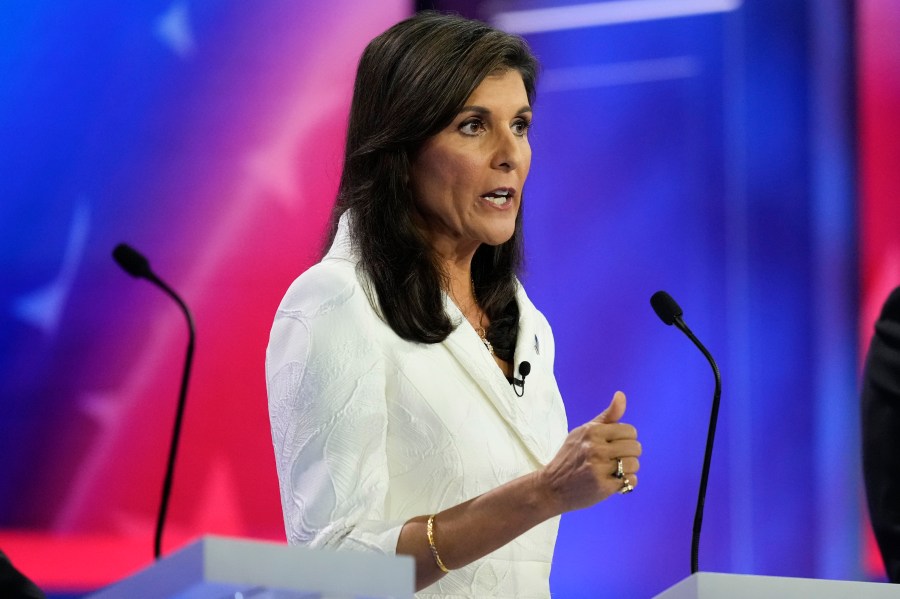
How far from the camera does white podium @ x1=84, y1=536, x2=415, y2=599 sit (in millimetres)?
1273

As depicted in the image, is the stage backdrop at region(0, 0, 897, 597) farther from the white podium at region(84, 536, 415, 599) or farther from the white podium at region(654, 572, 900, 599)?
the white podium at region(84, 536, 415, 599)

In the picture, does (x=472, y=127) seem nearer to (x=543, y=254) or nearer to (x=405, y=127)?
(x=405, y=127)

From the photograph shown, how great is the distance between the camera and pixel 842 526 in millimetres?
3527

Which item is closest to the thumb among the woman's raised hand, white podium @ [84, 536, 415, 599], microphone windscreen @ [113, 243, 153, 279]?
the woman's raised hand

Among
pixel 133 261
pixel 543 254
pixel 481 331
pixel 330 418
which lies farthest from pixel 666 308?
pixel 543 254

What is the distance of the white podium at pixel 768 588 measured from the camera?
5.12ft

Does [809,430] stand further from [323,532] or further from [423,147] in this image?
[323,532]

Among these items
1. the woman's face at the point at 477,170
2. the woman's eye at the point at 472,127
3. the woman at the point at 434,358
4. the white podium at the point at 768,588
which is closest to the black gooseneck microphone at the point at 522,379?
the woman at the point at 434,358

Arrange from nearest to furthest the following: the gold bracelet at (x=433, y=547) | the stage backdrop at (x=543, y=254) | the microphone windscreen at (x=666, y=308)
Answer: the gold bracelet at (x=433, y=547), the microphone windscreen at (x=666, y=308), the stage backdrop at (x=543, y=254)

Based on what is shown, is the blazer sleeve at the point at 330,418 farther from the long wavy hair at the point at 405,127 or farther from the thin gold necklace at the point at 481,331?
the thin gold necklace at the point at 481,331

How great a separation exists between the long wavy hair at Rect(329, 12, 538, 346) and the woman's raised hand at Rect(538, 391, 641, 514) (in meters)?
0.43

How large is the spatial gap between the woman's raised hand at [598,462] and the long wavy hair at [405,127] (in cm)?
43

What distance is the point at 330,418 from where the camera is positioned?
1971mm

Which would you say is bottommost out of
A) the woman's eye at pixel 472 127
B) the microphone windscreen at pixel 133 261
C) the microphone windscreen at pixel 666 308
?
the microphone windscreen at pixel 666 308
